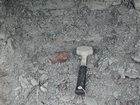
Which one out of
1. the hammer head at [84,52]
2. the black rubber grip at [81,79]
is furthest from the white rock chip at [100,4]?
the black rubber grip at [81,79]

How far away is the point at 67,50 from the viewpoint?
1691 mm

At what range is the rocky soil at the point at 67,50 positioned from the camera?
1.52 meters

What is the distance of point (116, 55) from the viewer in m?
1.62

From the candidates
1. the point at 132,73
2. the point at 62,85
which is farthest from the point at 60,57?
the point at 132,73

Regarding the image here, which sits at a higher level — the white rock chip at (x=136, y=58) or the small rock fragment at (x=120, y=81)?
the white rock chip at (x=136, y=58)

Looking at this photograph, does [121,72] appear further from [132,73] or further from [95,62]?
[95,62]

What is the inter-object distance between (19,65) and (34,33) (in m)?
0.23

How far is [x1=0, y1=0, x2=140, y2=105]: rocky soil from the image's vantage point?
4.98ft

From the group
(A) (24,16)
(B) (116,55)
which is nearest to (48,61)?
(A) (24,16)

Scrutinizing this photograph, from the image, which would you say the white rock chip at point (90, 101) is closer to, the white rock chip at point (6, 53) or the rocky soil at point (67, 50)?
the rocky soil at point (67, 50)

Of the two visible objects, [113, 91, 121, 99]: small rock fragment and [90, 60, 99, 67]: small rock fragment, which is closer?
[113, 91, 121, 99]: small rock fragment

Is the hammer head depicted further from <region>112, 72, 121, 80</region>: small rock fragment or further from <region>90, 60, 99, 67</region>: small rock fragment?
<region>112, 72, 121, 80</region>: small rock fragment

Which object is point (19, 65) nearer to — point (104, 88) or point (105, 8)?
point (104, 88)

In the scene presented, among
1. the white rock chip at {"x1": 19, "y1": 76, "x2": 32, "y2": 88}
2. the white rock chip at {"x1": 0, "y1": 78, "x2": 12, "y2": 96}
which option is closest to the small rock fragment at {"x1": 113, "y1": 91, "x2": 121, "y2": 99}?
the white rock chip at {"x1": 19, "y1": 76, "x2": 32, "y2": 88}
